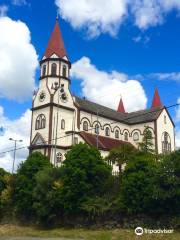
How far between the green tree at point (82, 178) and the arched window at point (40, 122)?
2248cm

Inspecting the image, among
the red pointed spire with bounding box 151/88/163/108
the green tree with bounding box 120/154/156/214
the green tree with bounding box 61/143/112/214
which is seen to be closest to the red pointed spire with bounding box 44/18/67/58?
the green tree with bounding box 61/143/112/214

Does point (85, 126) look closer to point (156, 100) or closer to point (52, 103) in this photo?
point (52, 103)

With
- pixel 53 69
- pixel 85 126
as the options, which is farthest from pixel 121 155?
pixel 53 69

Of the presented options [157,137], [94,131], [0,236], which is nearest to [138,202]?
[0,236]

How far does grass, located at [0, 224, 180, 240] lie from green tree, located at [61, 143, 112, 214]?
2.55m

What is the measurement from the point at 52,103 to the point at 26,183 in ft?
65.6

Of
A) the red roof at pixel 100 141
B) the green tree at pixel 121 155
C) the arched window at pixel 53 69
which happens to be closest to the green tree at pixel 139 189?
the green tree at pixel 121 155

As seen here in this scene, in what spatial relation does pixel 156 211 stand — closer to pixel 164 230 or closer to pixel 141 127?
pixel 164 230

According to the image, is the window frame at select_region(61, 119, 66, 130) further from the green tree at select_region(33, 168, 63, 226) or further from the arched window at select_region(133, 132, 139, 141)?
Result: the green tree at select_region(33, 168, 63, 226)

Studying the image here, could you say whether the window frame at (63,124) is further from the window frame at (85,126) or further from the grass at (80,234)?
the grass at (80,234)

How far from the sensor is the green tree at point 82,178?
36.1 meters

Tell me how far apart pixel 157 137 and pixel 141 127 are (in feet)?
15.4

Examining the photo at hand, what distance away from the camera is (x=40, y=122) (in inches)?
2397

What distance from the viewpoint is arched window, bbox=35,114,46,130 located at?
60.2 meters
